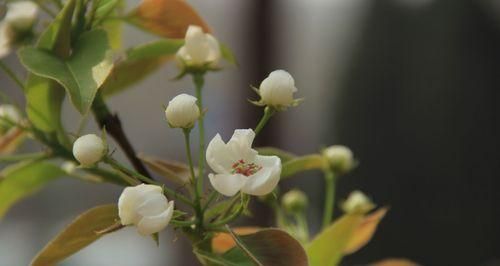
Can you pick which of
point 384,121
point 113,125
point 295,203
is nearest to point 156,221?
point 113,125

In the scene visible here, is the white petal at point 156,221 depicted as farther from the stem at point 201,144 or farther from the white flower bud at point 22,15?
the white flower bud at point 22,15

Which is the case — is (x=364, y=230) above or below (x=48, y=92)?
below

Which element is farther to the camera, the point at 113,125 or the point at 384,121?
the point at 384,121

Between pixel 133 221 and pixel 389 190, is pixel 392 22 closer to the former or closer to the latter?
pixel 389 190

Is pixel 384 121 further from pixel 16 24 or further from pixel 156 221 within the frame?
pixel 156 221

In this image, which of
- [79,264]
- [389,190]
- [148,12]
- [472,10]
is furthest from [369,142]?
[148,12]

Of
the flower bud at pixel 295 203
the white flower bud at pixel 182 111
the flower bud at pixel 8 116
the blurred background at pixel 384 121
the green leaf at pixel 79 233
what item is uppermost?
the white flower bud at pixel 182 111

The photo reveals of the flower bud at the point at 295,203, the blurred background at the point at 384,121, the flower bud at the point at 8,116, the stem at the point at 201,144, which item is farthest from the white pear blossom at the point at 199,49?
the blurred background at the point at 384,121
